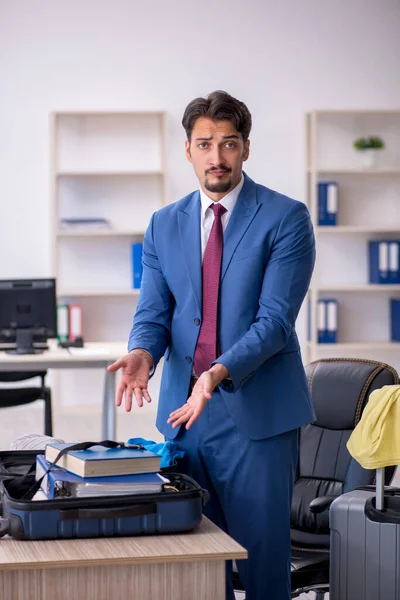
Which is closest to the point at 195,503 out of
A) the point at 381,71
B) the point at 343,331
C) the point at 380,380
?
the point at 380,380

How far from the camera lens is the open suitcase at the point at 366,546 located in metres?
2.17

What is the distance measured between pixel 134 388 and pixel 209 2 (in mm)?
5565

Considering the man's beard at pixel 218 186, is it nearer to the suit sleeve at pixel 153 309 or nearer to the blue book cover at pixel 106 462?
the suit sleeve at pixel 153 309

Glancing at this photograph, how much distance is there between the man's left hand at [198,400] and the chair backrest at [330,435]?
3.81 feet

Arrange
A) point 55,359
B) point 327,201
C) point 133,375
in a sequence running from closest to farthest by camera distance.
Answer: point 133,375 → point 55,359 → point 327,201

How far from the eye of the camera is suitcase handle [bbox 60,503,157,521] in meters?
1.57

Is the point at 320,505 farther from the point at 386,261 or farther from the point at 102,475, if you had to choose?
the point at 386,261

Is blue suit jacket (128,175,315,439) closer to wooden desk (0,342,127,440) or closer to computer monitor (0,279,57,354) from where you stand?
wooden desk (0,342,127,440)

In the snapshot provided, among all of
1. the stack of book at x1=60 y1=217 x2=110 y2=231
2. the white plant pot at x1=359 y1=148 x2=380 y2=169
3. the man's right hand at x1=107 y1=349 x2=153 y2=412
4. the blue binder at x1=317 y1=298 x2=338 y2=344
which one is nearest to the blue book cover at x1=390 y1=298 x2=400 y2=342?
the blue binder at x1=317 y1=298 x2=338 y2=344

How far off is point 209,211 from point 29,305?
2805 mm

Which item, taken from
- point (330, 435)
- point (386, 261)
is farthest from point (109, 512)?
point (386, 261)

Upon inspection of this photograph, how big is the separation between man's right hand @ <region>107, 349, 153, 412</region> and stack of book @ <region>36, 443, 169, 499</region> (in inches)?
9.2

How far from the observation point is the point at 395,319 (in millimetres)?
6973

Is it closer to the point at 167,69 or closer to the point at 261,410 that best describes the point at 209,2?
the point at 167,69
